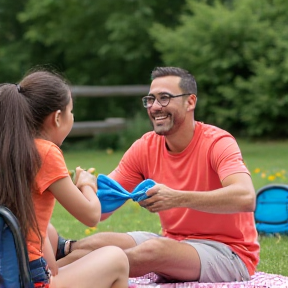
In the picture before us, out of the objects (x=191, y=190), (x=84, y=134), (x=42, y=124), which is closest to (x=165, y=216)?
(x=191, y=190)

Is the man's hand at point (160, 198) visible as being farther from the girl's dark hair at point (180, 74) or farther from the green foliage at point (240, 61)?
the green foliage at point (240, 61)

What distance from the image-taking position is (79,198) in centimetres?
331

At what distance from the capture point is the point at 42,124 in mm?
3395

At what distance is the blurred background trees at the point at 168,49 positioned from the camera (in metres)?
16.3

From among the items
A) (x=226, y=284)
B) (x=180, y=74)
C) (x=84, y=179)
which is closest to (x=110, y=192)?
(x=84, y=179)

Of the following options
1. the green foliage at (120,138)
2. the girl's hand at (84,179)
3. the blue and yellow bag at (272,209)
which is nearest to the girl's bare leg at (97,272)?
the girl's hand at (84,179)

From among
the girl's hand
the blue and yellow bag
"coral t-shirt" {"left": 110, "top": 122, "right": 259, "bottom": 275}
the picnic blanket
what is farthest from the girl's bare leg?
the blue and yellow bag

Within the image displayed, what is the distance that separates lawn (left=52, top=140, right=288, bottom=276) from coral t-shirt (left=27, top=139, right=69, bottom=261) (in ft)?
7.62

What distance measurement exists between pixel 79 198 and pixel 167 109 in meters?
1.32

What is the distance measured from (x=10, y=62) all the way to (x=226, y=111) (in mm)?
8032

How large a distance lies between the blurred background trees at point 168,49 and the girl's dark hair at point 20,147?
9.17 m

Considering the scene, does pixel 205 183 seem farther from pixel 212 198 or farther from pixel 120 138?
pixel 120 138

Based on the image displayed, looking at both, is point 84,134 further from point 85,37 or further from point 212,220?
point 212,220

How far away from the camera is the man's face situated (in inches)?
174
